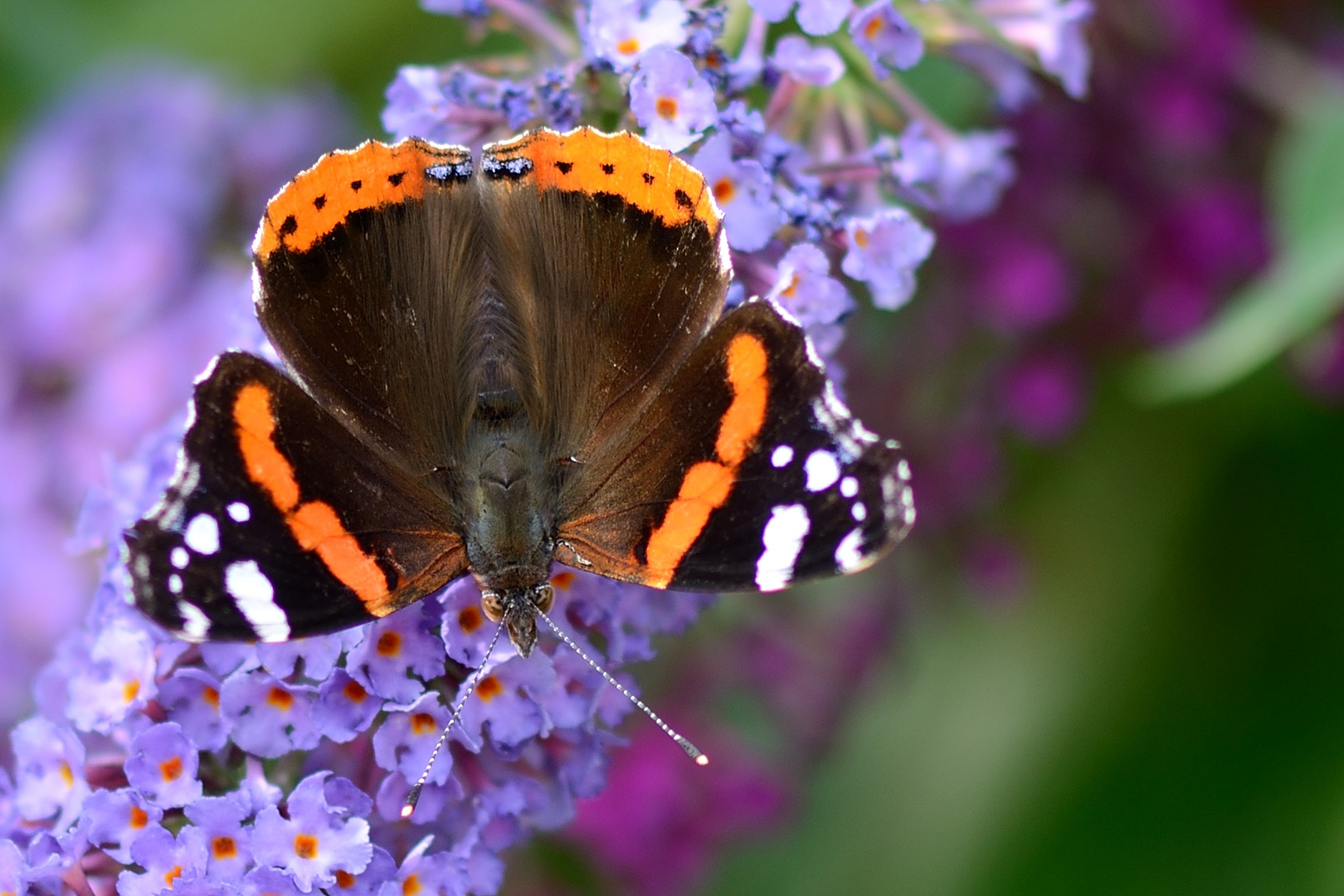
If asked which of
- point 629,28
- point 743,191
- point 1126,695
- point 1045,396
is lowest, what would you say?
point 1126,695

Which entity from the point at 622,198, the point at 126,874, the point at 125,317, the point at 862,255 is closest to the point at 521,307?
the point at 622,198

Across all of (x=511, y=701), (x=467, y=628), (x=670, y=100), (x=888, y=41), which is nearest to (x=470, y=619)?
(x=467, y=628)

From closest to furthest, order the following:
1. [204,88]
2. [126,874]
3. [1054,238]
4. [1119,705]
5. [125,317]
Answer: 1. [126,874]
2. [1054,238]
3. [1119,705]
4. [125,317]
5. [204,88]

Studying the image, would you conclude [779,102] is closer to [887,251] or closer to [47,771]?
[887,251]

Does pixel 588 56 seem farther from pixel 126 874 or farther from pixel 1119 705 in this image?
pixel 1119 705

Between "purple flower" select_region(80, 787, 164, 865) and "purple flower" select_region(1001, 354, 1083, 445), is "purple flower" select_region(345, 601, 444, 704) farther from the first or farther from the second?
"purple flower" select_region(1001, 354, 1083, 445)
